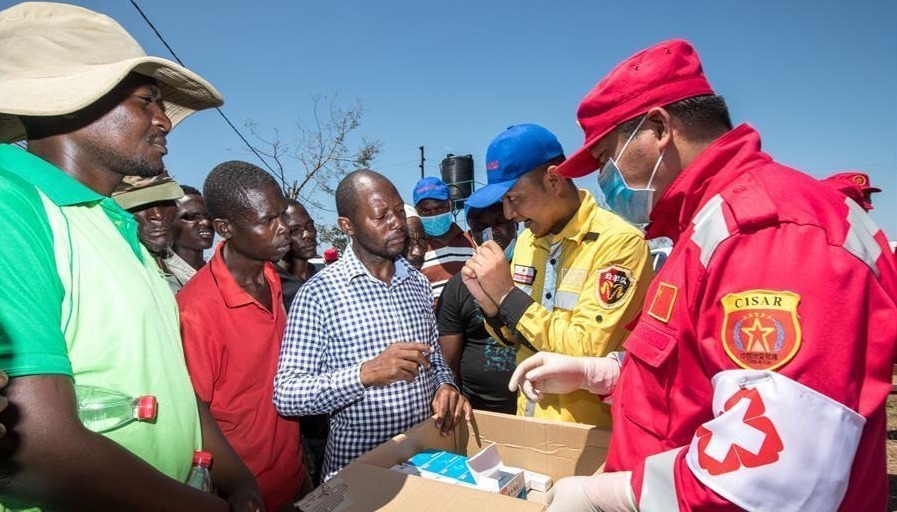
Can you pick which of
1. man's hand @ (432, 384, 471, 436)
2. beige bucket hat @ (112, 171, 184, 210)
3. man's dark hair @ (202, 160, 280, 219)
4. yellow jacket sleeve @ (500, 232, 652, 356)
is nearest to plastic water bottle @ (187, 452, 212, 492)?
man's hand @ (432, 384, 471, 436)

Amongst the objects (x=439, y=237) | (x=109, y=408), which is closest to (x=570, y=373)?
(x=109, y=408)

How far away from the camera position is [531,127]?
7.63 ft

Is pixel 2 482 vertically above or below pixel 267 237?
below

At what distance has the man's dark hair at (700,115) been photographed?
1342 mm

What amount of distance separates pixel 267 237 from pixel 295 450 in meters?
1.05

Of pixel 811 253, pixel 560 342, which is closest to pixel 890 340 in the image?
pixel 811 253

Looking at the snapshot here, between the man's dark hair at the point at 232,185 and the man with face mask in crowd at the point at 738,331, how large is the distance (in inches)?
74.1

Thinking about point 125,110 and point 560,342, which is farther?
point 560,342

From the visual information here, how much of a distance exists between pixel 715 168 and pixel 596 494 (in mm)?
896

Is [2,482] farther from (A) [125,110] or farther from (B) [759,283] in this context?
(B) [759,283]

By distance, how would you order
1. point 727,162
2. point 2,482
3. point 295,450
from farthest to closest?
point 295,450 → point 727,162 → point 2,482

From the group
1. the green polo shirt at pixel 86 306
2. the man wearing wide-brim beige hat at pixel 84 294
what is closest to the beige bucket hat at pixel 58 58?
the man wearing wide-brim beige hat at pixel 84 294

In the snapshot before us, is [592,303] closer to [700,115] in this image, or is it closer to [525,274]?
[525,274]

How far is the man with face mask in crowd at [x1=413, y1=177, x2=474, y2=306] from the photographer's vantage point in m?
4.73
